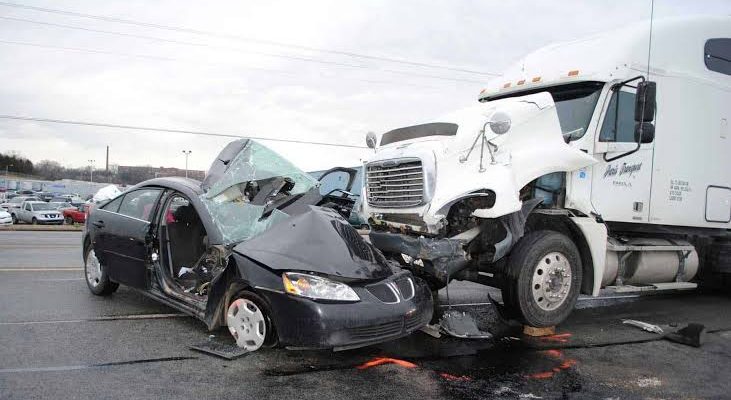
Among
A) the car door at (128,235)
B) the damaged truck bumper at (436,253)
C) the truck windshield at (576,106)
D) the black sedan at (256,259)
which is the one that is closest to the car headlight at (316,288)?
the black sedan at (256,259)

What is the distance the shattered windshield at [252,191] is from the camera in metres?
5.27

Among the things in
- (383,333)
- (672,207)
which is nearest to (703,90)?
(672,207)

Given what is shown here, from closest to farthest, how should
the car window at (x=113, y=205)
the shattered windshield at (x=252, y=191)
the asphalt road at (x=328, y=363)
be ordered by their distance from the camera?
1. the asphalt road at (x=328, y=363)
2. the shattered windshield at (x=252, y=191)
3. the car window at (x=113, y=205)

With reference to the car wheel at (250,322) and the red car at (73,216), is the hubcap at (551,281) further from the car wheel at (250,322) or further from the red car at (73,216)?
the red car at (73,216)

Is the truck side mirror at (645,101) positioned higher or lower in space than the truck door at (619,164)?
higher

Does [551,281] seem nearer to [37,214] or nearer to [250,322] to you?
[250,322]

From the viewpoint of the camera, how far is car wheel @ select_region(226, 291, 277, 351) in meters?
4.38

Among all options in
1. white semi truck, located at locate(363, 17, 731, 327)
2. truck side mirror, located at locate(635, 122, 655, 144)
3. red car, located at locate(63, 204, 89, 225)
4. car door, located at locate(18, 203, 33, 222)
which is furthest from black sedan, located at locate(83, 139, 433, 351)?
car door, located at locate(18, 203, 33, 222)

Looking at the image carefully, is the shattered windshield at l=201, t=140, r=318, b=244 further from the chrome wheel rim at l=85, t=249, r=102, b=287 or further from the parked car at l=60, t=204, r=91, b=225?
the parked car at l=60, t=204, r=91, b=225

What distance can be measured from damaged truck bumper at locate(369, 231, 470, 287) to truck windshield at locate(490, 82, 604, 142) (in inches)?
73.5

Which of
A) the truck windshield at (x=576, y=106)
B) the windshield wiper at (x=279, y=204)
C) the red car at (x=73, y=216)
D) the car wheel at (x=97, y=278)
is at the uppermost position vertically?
the truck windshield at (x=576, y=106)

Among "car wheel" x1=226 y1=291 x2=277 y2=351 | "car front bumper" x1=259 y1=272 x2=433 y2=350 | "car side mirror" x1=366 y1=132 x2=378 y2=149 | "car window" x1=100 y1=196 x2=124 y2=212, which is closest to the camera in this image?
"car front bumper" x1=259 y1=272 x2=433 y2=350

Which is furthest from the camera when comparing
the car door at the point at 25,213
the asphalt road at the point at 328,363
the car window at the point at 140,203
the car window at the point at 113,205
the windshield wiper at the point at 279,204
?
the car door at the point at 25,213

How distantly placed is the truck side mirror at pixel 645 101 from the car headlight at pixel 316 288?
3.82 meters
